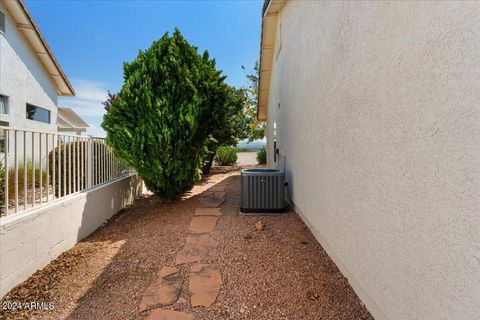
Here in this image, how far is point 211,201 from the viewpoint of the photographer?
21.7 ft

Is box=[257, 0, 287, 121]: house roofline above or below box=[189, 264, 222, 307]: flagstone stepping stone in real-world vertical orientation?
above

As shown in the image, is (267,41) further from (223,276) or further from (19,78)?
(19,78)

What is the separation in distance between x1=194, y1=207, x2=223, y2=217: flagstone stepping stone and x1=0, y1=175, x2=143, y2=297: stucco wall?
1.96 meters

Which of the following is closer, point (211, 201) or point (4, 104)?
point (211, 201)

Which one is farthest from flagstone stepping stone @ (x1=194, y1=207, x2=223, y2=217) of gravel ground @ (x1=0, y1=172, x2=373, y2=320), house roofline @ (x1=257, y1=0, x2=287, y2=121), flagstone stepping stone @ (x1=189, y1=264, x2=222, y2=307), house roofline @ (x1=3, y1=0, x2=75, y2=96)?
house roofline @ (x1=3, y1=0, x2=75, y2=96)

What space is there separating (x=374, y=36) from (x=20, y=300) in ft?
14.3

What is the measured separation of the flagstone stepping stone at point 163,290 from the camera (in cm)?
255

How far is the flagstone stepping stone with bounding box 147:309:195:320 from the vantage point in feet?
7.66

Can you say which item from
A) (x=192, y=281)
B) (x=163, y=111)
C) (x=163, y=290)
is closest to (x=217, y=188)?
(x=163, y=111)

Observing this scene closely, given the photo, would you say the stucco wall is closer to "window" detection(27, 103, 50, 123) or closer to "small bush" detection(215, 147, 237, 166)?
"window" detection(27, 103, 50, 123)

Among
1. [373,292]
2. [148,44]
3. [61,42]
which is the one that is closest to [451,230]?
[373,292]

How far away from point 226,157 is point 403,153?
15546mm

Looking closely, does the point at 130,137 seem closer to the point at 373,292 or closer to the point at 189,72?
the point at 189,72

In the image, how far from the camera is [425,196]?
1545 millimetres
